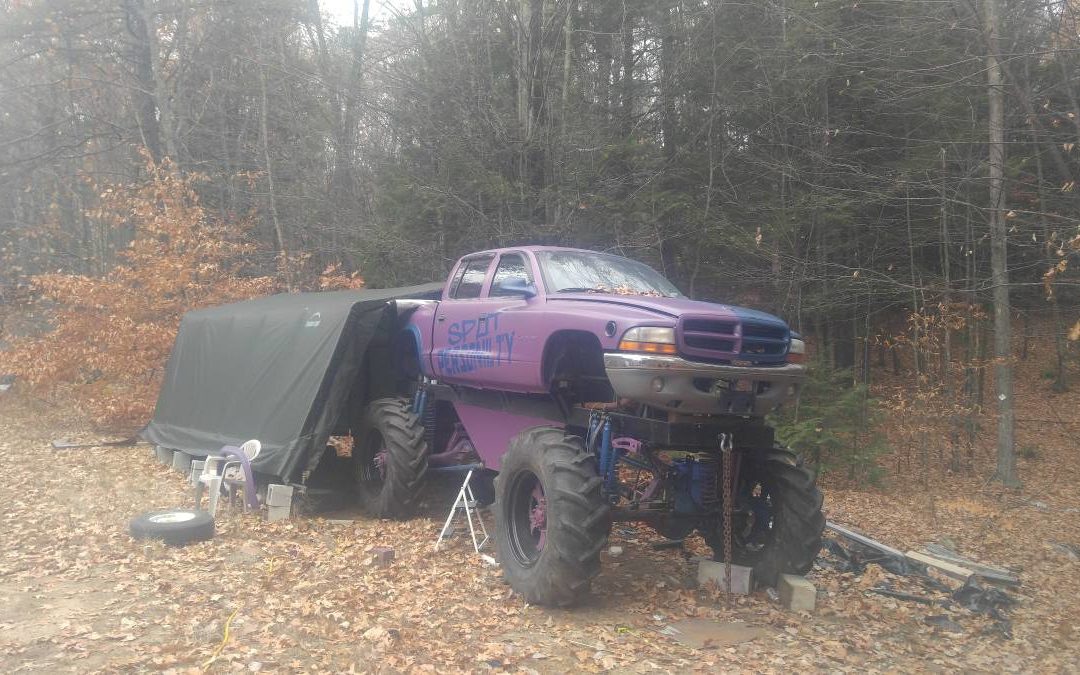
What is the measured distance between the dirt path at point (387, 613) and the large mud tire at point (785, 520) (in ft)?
1.11

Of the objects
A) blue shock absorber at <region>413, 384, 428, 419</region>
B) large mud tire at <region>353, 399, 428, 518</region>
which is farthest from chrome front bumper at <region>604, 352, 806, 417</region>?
blue shock absorber at <region>413, 384, 428, 419</region>

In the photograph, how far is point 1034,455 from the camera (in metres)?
15.7


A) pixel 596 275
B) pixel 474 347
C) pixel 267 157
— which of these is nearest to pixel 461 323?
pixel 474 347

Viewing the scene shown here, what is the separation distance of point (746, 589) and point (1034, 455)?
41.2ft

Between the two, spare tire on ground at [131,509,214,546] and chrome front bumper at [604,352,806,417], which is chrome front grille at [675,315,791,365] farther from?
spare tire on ground at [131,509,214,546]

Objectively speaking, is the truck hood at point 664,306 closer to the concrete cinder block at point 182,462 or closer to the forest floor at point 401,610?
the forest floor at point 401,610

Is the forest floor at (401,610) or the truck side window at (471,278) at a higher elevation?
the truck side window at (471,278)

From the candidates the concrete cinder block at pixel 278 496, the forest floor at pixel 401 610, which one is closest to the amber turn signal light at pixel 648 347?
the forest floor at pixel 401 610

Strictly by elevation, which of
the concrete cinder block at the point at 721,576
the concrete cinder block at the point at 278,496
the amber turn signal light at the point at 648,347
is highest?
the amber turn signal light at the point at 648,347

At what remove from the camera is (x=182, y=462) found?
33.9 feet

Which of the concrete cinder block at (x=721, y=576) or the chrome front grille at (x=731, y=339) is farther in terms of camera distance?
the concrete cinder block at (x=721, y=576)

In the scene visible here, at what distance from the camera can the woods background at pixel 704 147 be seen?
12.1m

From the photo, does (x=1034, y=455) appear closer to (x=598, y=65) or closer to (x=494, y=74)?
Result: (x=598, y=65)

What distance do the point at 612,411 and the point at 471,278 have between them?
2.64 m
